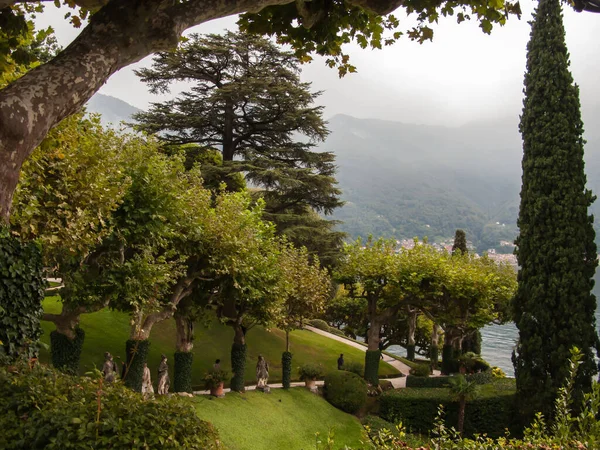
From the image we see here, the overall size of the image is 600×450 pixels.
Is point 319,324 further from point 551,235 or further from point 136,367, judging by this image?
point 136,367

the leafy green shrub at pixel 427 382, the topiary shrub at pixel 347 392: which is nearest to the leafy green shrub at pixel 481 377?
the leafy green shrub at pixel 427 382

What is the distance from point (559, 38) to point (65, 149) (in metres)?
23.5

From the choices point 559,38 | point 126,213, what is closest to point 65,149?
point 126,213

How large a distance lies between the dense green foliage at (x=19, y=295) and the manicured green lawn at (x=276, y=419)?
327 inches

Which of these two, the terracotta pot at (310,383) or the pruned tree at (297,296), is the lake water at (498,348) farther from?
the pruned tree at (297,296)

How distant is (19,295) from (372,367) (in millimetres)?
22247

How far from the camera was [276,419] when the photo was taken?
63.9 feet

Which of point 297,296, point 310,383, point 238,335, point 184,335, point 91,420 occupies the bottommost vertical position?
point 310,383

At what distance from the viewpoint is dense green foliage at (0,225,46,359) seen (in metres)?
7.78

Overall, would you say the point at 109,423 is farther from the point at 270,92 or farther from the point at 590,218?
the point at 270,92

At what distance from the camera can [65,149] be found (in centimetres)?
1176

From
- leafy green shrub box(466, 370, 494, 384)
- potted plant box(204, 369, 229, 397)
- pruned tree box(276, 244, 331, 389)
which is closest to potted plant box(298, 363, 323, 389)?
pruned tree box(276, 244, 331, 389)

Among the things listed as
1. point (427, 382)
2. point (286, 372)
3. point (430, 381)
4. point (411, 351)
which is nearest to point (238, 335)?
point (286, 372)

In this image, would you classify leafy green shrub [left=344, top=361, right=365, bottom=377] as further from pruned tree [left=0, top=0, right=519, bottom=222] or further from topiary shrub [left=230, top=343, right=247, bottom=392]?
pruned tree [left=0, top=0, right=519, bottom=222]
